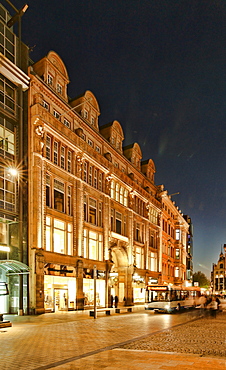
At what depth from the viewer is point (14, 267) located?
29562 mm

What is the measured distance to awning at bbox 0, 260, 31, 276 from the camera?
28263 millimetres

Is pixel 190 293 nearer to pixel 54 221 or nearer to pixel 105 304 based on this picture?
pixel 105 304

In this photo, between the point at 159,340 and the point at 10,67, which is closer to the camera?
the point at 159,340

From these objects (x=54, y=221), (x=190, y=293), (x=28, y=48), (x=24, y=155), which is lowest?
(x=190, y=293)

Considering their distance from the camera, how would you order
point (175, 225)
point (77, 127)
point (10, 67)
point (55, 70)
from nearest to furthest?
point (10, 67), point (55, 70), point (77, 127), point (175, 225)

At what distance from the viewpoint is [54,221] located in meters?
34.8

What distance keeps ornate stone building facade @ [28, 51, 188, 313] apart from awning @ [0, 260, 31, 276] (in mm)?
836

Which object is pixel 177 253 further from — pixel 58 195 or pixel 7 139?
pixel 7 139

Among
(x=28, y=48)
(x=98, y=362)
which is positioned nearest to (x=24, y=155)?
(x=28, y=48)

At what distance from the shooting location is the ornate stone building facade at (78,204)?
32.5 metres

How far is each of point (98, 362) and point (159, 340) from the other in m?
5.68

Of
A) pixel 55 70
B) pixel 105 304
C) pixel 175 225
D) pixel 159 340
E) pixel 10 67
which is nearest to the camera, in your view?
pixel 159 340

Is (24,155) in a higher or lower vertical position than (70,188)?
higher

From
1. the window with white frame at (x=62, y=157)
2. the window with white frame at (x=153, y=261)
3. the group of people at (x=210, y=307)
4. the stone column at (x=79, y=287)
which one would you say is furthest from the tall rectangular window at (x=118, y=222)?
the window with white frame at (x=62, y=157)
